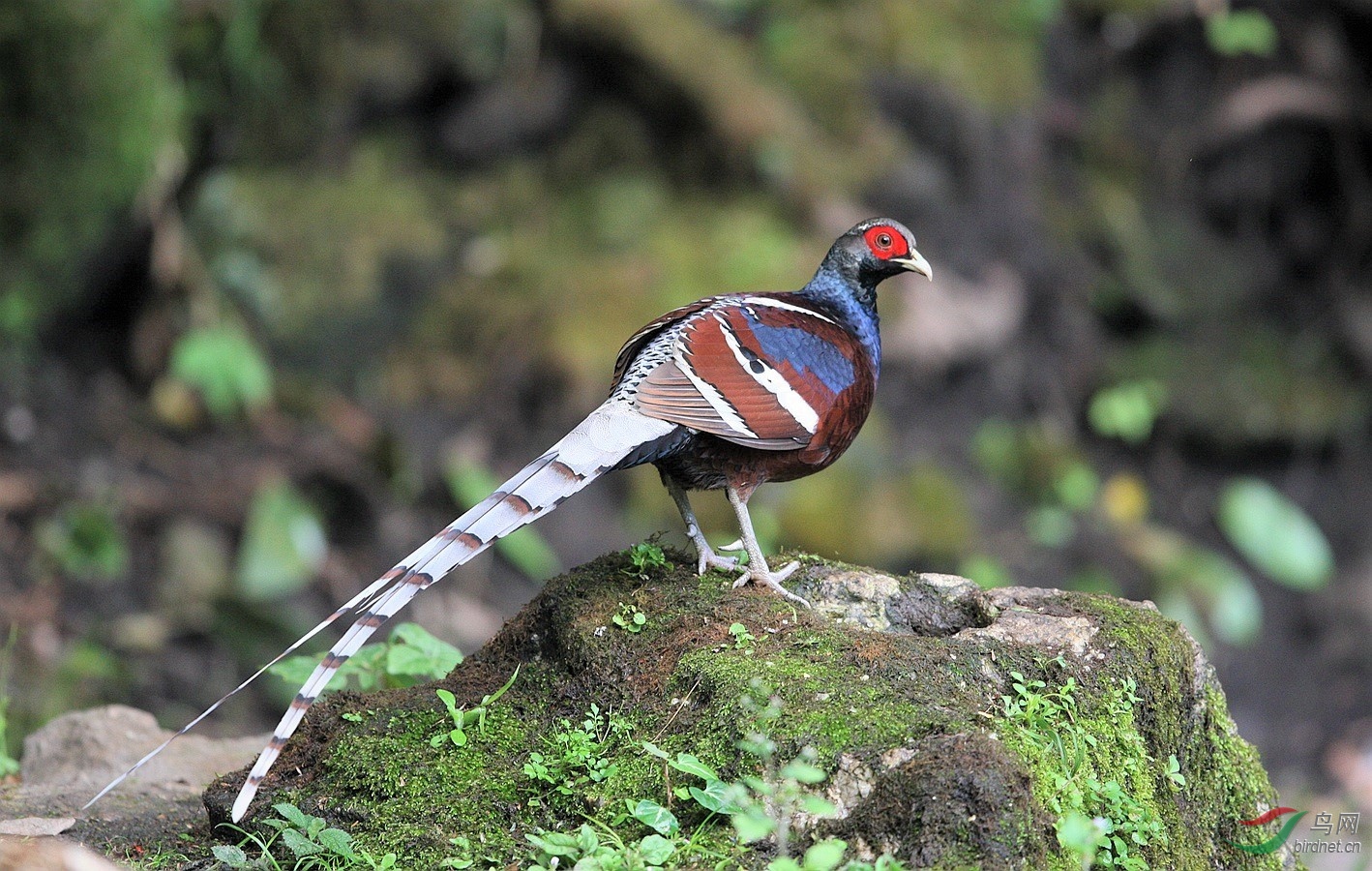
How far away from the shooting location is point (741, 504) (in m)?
4.48

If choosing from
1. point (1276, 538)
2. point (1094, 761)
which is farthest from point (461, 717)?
point (1276, 538)

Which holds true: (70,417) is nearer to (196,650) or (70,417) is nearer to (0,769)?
(196,650)

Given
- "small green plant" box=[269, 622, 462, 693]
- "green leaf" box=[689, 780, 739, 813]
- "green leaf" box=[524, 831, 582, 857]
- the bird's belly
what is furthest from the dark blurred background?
"green leaf" box=[689, 780, 739, 813]

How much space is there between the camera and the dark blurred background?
804cm

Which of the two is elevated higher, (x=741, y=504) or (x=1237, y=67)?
(x=1237, y=67)

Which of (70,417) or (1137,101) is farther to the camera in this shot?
(1137,101)

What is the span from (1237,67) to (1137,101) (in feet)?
2.95

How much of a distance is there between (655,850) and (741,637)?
79 centimetres

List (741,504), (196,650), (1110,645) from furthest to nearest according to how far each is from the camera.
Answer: (196,650) < (741,504) < (1110,645)

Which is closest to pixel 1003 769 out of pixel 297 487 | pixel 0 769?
pixel 0 769

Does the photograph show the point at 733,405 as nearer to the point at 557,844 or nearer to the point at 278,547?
the point at 557,844

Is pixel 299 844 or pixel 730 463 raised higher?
pixel 730 463

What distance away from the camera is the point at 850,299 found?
5023 millimetres

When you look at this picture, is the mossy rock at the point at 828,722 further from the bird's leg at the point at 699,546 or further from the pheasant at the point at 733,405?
the pheasant at the point at 733,405
